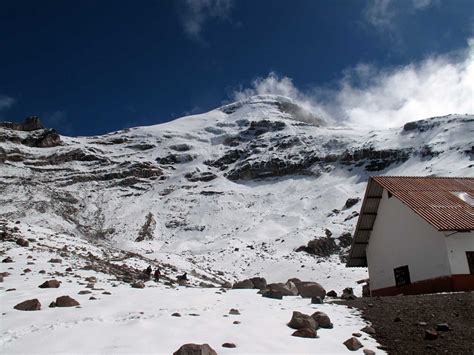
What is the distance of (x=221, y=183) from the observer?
10500cm

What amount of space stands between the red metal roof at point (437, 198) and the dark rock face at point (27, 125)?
134 meters

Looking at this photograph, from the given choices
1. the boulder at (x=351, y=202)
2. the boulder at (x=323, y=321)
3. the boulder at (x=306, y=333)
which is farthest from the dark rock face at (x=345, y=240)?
the boulder at (x=306, y=333)

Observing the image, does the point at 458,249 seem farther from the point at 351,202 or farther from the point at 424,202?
the point at 351,202

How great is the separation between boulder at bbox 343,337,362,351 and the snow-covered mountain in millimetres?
25437

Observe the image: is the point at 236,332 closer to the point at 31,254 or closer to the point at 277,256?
the point at 31,254

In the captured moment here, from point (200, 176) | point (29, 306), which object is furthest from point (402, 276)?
point (200, 176)

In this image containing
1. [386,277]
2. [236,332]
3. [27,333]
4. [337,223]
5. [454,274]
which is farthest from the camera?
[337,223]

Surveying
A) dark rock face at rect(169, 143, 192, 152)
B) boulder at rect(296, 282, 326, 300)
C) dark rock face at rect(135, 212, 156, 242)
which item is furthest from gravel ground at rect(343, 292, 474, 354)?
dark rock face at rect(169, 143, 192, 152)

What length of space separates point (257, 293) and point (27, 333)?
28.3 feet

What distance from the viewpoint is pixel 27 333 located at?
910 cm

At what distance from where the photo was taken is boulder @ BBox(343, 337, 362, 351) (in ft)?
30.5

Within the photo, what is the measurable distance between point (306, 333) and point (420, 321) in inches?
144

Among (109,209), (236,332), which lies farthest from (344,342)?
(109,209)

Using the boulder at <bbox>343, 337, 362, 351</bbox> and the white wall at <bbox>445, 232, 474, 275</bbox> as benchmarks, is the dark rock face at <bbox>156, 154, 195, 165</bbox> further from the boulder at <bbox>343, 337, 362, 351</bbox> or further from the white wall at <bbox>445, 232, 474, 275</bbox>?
the boulder at <bbox>343, 337, 362, 351</bbox>
